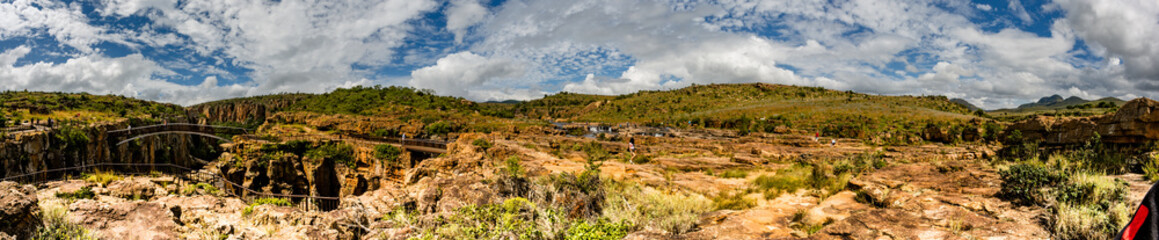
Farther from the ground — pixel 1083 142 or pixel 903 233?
pixel 1083 142

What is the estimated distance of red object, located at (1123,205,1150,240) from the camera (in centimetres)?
144

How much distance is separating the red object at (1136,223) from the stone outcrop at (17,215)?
9.57 meters

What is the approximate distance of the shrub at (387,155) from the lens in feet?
68.1

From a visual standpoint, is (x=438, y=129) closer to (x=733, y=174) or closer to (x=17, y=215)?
(x=733, y=174)

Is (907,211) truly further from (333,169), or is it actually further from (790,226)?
(333,169)

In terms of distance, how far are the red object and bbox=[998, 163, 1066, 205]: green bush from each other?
233 inches

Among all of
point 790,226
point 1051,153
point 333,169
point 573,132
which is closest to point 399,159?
point 333,169

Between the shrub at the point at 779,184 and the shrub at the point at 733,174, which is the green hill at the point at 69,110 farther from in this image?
the shrub at the point at 779,184

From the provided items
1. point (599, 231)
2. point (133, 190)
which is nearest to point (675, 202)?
point (599, 231)

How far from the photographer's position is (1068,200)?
5.23 meters

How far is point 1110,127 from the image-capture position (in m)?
8.26

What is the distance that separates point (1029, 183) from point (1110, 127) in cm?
503

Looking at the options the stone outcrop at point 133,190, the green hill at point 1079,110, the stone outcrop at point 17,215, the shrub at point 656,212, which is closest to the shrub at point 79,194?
the stone outcrop at point 133,190

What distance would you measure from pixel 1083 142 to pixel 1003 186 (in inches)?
212
